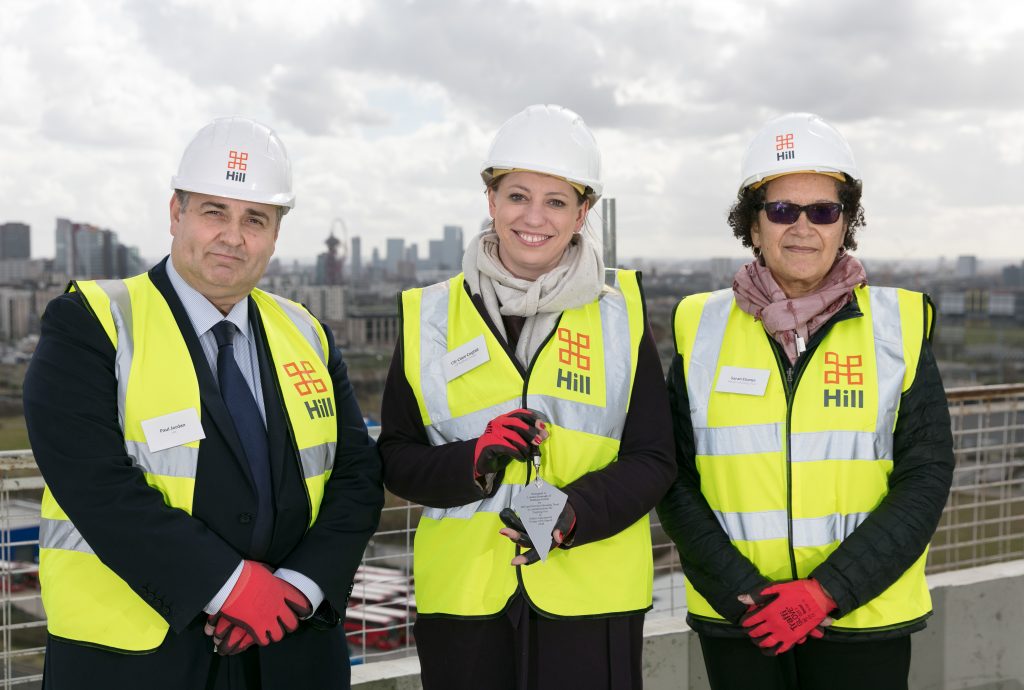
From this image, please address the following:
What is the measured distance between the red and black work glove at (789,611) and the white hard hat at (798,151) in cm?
111

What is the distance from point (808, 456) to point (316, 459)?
1.28 metres


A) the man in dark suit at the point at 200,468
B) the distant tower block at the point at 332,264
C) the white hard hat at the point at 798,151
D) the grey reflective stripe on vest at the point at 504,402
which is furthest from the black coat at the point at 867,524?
the distant tower block at the point at 332,264

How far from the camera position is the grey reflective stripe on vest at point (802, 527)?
263 cm

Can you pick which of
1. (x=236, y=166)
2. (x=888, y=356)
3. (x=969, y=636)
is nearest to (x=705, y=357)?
(x=888, y=356)

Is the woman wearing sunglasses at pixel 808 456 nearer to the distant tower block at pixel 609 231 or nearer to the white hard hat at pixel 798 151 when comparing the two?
the white hard hat at pixel 798 151

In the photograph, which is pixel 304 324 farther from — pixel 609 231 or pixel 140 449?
pixel 609 231

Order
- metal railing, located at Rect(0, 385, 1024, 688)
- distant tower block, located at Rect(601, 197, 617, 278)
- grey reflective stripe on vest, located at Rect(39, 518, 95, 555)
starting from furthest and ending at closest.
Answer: distant tower block, located at Rect(601, 197, 617, 278)
metal railing, located at Rect(0, 385, 1024, 688)
grey reflective stripe on vest, located at Rect(39, 518, 95, 555)

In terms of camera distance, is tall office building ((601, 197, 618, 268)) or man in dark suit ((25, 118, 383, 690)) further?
tall office building ((601, 197, 618, 268))

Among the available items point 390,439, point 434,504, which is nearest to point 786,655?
point 434,504

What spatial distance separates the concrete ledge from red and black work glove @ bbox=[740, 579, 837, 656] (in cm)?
164

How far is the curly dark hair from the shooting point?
2818 mm

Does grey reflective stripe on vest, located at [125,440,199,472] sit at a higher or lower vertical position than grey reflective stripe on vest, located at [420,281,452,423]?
lower

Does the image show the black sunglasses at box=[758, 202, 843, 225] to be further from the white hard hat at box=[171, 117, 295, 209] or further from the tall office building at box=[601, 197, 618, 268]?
the white hard hat at box=[171, 117, 295, 209]

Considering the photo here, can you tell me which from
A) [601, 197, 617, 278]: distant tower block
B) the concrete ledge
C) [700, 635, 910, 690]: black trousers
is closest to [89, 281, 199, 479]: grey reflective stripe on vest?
[700, 635, 910, 690]: black trousers
